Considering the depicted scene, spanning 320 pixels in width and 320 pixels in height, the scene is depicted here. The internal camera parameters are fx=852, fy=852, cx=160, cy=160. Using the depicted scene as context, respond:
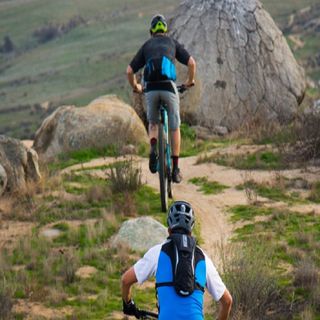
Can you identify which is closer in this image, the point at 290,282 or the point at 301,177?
the point at 290,282

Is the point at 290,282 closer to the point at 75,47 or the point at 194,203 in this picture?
the point at 194,203

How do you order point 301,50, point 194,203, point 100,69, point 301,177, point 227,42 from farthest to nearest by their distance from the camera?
1. point 100,69
2. point 301,50
3. point 227,42
4. point 301,177
5. point 194,203

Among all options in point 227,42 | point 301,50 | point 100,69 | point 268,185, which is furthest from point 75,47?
point 268,185

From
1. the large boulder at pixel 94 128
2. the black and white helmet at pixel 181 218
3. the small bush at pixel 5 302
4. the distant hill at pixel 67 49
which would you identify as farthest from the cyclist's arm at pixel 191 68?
Result: the distant hill at pixel 67 49

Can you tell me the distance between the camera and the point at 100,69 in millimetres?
100562

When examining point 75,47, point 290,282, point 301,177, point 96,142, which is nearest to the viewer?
point 290,282

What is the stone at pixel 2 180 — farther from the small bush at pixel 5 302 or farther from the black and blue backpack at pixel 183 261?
the black and blue backpack at pixel 183 261

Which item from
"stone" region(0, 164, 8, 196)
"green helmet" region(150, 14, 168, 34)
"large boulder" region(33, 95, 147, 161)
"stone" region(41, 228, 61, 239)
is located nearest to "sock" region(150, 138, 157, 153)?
"green helmet" region(150, 14, 168, 34)

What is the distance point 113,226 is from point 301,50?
69.9 meters

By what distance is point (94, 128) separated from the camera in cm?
1562

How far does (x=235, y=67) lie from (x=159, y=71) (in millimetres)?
8889

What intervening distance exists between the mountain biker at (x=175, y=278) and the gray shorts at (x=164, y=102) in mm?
4492

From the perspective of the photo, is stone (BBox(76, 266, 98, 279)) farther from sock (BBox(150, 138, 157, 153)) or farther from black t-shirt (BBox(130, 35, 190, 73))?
black t-shirt (BBox(130, 35, 190, 73))

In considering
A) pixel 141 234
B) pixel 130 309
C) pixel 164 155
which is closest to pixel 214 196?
pixel 164 155
